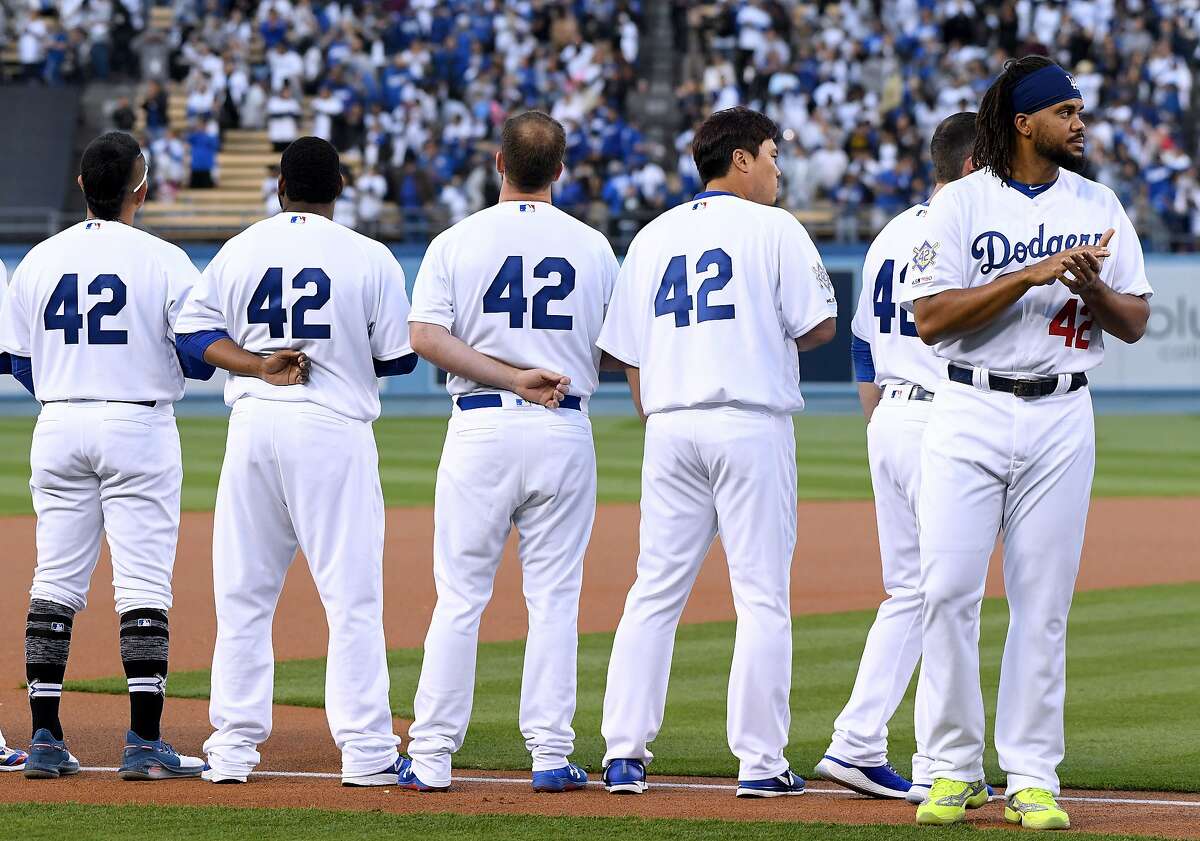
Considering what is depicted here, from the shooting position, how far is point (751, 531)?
6125 millimetres

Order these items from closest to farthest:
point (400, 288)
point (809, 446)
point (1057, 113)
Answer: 1. point (1057, 113)
2. point (400, 288)
3. point (809, 446)

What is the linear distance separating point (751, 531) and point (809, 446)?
16.5m

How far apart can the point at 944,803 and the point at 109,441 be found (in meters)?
3.09

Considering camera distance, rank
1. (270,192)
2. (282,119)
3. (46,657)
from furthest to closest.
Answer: (282,119), (270,192), (46,657)

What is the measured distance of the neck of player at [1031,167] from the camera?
557 cm

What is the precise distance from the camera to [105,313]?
6.57 m

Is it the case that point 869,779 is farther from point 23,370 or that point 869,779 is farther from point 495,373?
point 23,370

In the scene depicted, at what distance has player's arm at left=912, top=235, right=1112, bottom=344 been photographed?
5312mm

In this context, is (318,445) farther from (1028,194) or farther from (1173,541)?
(1173,541)

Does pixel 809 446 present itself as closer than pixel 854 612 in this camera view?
No

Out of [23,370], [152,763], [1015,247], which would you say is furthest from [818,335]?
[23,370]

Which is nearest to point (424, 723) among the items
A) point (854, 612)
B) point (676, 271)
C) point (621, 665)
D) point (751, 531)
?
point (621, 665)

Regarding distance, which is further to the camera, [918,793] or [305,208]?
[305,208]

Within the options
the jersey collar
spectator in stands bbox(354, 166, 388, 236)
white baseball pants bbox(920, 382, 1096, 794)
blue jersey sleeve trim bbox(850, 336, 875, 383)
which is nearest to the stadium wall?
spectator in stands bbox(354, 166, 388, 236)
